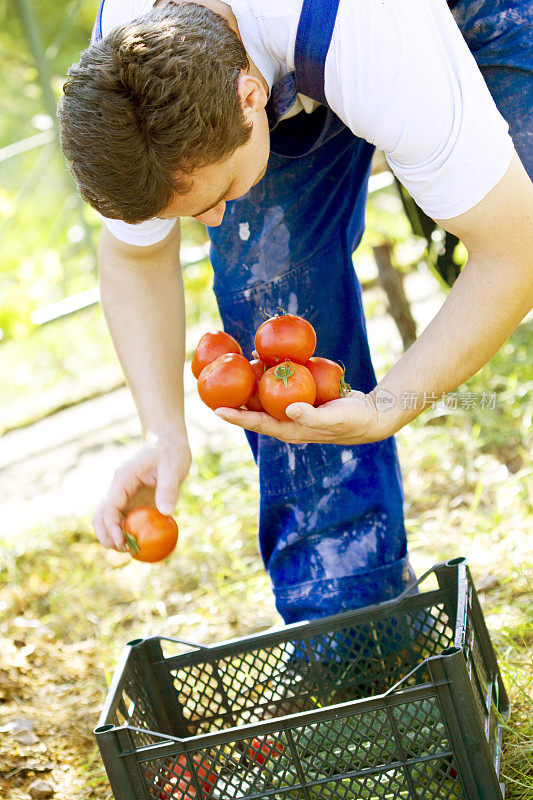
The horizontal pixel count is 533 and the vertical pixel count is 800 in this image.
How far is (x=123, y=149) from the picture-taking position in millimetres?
1560

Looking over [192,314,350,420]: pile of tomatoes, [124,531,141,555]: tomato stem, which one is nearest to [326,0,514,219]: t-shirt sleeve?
[192,314,350,420]: pile of tomatoes

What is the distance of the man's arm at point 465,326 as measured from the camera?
1.61 meters

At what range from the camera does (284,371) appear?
1.82 meters

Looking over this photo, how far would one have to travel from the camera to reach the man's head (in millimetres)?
1539

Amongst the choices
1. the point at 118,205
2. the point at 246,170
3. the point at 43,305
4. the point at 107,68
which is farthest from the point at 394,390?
the point at 43,305

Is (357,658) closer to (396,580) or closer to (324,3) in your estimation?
(396,580)

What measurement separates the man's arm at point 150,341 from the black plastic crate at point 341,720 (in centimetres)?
40

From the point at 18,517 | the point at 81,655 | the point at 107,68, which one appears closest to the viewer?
the point at 107,68

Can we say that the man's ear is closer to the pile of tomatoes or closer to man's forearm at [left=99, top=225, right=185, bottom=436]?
the pile of tomatoes

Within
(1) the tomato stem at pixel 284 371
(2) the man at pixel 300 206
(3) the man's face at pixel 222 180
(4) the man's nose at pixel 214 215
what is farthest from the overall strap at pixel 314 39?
(1) the tomato stem at pixel 284 371

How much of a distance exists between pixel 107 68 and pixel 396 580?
1.37m

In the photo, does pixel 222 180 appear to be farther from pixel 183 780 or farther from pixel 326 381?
pixel 183 780

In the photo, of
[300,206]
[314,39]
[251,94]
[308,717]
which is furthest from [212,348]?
[308,717]

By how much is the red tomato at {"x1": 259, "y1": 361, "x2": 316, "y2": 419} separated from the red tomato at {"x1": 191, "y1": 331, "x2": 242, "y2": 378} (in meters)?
0.20
